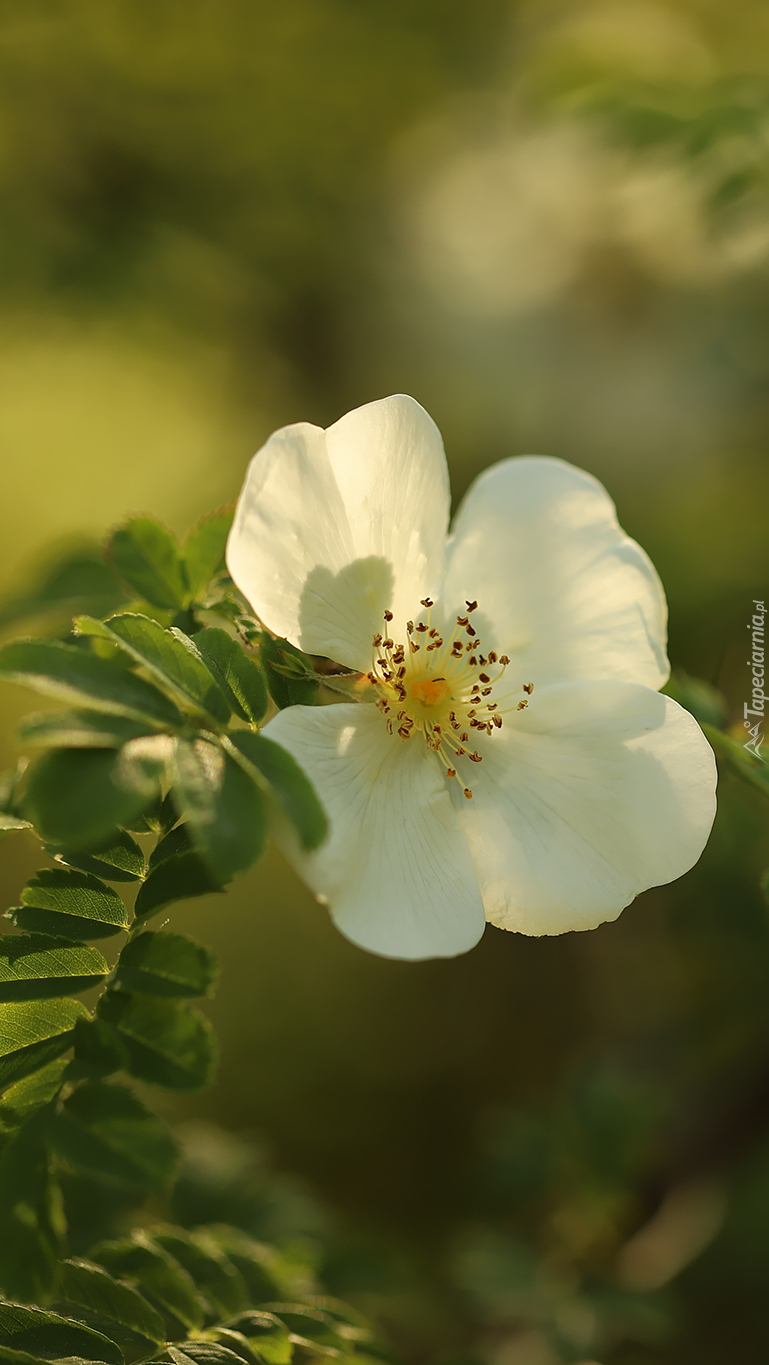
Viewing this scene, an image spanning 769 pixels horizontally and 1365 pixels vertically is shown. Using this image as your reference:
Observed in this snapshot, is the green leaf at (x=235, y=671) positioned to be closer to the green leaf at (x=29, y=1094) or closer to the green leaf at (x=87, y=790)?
the green leaf at (x=87, y=790)

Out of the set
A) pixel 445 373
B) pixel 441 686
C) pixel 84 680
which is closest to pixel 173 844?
pixel 84 680

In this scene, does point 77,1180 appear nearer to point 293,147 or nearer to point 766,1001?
point 766,1001

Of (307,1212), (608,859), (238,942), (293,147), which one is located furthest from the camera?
(238,942)

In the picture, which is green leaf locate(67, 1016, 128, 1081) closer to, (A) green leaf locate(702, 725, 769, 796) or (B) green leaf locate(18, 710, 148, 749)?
(B) green leaf locate(18, 710, 148, 749)

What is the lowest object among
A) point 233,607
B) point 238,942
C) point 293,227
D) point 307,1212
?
point 238,942

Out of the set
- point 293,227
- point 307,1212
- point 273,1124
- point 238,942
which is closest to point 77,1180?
point 307,1212

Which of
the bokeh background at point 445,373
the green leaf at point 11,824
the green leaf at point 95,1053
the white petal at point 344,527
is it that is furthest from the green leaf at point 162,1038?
the bokeh background at point 445,373

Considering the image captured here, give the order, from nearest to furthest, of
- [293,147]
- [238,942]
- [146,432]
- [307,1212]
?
[307,1212] → [293,147] → [238,942] → [146,432]

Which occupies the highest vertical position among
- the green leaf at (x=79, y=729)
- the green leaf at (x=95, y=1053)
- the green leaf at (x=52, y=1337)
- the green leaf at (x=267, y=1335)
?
the green leaf at (x=79, y=729)
